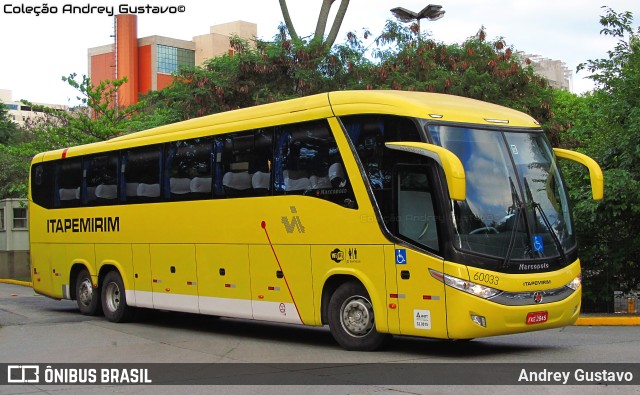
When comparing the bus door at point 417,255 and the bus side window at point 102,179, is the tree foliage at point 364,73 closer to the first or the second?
the bus side window at point 102,179

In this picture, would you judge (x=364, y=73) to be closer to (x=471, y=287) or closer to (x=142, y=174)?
(x=142, y=174)

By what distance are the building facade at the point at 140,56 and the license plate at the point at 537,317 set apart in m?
80.0

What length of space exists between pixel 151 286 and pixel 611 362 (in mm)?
9058

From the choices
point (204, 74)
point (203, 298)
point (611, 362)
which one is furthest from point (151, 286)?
point (204, 74)

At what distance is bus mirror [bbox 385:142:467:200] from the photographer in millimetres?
9867

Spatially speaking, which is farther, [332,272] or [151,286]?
[151,286]

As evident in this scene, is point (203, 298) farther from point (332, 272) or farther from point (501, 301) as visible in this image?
point (501, 301)

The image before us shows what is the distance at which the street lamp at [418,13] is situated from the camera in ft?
98.5

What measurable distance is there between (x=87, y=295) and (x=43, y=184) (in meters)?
3.17

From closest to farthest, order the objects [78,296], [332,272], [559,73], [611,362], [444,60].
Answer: [611,362], [332,272], [78,296], [444,60], [559,73]

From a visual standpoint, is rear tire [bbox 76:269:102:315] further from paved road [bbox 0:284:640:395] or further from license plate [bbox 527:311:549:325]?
license plate [bbox 527:311:549:325]

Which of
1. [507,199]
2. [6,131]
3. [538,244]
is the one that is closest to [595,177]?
[538,244]

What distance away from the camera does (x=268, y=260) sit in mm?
13445

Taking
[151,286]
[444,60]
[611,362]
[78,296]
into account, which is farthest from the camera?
[444,60]
